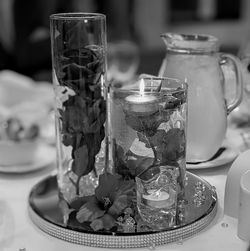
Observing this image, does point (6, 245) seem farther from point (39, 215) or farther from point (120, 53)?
point (120, 53)

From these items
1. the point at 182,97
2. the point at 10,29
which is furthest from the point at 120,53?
the point at 10,29

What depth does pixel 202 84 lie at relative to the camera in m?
0.77

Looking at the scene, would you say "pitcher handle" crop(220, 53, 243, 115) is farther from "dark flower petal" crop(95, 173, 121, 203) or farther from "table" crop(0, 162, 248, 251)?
"dark flower petal" crop(95, 173, 121, 203)

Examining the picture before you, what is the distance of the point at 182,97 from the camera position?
66 cm

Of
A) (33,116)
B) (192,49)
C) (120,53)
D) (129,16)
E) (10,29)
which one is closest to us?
(192,49)

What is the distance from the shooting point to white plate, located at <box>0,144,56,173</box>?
2.86 ft

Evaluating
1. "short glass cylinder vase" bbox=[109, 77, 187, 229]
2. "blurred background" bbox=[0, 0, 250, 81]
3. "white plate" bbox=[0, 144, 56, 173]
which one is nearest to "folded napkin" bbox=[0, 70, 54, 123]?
"white plate" bbox=[0, 144, 56, 173]

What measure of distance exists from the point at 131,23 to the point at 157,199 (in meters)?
3.54

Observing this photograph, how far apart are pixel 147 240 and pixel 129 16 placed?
3586 mm

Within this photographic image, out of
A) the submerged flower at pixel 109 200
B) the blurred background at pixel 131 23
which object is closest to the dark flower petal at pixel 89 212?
the submerged flower at pixel 109 200

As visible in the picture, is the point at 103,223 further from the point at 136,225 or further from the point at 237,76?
the point at 237,76

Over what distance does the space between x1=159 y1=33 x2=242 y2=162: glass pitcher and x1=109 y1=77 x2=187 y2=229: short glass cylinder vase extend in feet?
0.30

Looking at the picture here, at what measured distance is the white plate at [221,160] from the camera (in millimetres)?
796

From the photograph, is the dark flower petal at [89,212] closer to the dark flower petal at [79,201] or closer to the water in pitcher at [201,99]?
the dark flower petal at [79,201]
